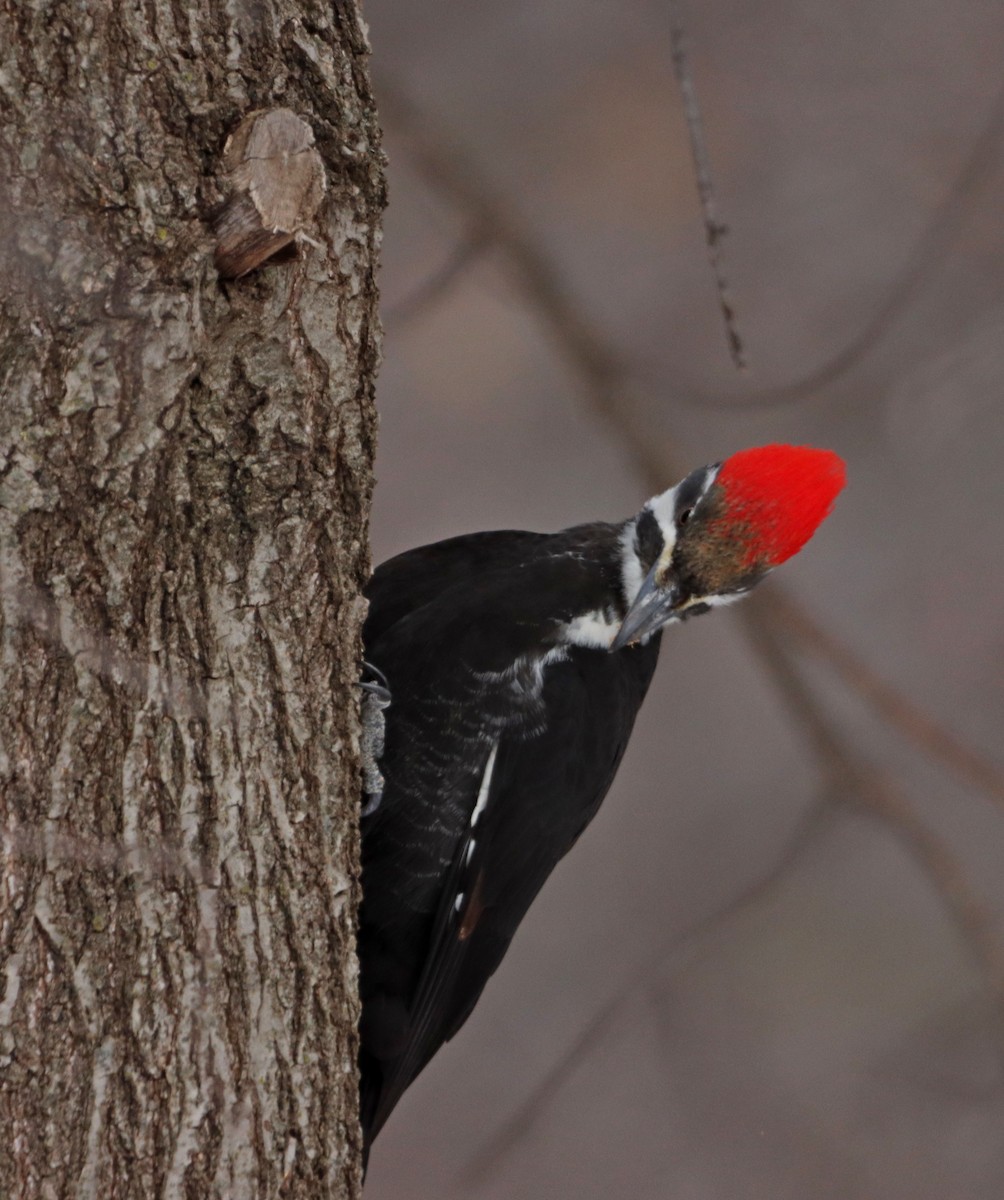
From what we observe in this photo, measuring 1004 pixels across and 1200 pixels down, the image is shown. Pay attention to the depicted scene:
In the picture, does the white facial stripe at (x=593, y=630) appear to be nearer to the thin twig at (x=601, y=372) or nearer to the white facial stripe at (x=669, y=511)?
the white facial stripe at (x=669, y=511)

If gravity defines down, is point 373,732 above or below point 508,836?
above

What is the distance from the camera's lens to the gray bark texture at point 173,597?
1.37m

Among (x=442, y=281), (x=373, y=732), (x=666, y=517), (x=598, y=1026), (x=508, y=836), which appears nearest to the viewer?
(x=373, y=732)

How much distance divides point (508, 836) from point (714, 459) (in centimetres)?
129

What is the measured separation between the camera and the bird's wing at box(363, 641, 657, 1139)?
7.85 ft

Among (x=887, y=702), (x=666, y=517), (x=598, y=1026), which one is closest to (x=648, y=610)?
(x=666, y=517)

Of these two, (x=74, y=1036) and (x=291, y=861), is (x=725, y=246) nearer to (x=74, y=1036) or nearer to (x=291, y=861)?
(x=291, y=861)

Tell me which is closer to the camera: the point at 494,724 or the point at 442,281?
the point at 494,724

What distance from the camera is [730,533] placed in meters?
2.48

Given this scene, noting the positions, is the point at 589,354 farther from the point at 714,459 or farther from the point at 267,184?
the point at 267,184

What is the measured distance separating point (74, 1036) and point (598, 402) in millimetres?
2217

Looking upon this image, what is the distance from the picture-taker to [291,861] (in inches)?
63.9

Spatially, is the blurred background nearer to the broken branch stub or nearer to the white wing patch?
the white wing patch

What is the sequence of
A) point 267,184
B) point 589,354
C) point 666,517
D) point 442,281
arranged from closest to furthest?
point 267,184 → point 666,517 → point 442,281 → point 589,354
